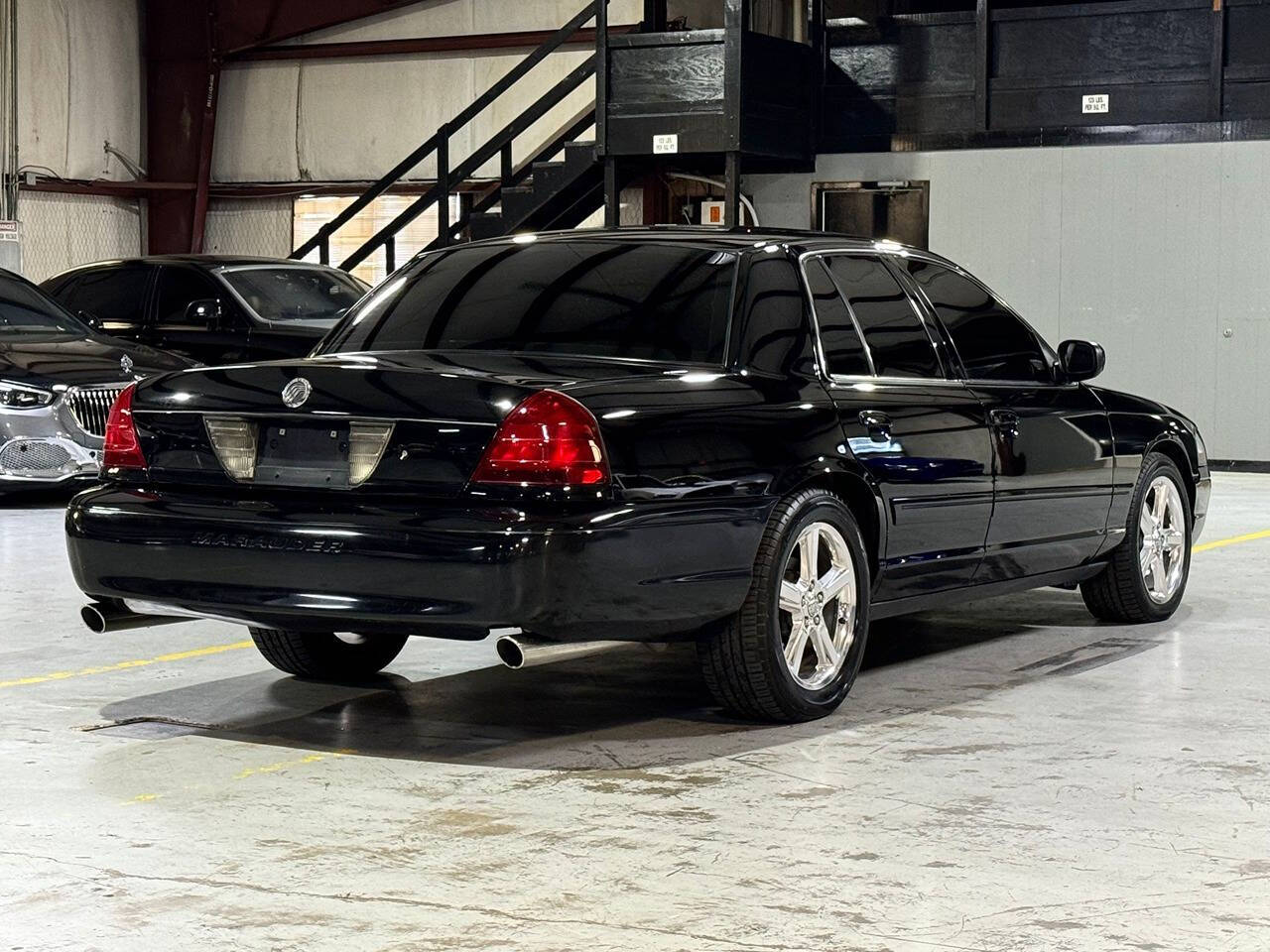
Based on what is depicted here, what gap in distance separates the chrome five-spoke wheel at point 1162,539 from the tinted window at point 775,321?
91.8 inches

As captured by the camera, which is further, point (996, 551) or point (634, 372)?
point (996, 551)

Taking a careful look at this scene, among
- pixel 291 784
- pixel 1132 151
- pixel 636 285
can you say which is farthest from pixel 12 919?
pixel 1132 151

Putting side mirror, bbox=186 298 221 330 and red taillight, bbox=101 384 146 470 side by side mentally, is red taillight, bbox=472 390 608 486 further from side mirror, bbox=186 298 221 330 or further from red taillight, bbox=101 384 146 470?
side mirror, bbox=186 298 221 330

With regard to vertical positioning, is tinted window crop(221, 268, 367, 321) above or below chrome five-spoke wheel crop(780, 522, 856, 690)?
above

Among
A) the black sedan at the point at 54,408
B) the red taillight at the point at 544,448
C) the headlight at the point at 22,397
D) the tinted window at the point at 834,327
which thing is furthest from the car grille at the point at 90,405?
the red taillight at the point at 544,448

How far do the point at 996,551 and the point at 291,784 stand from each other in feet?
8.98

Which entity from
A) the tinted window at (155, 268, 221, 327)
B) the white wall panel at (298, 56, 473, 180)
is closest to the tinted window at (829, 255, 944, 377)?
the tinted window at (155, 268, 221, 327)

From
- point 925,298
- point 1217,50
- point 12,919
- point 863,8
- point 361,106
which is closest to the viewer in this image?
point 12,919

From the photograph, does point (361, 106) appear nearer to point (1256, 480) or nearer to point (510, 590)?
point (1256, 480)

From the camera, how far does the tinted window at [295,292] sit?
15.0m

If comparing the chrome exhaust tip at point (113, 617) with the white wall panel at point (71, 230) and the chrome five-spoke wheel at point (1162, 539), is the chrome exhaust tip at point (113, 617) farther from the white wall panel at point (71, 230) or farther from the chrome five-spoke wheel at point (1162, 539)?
the white wall panel at point (71, 230)

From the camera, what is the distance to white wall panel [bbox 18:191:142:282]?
22.6m

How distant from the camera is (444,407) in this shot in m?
5.25

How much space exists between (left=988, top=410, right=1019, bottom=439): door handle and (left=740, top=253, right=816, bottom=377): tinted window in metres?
0.99
